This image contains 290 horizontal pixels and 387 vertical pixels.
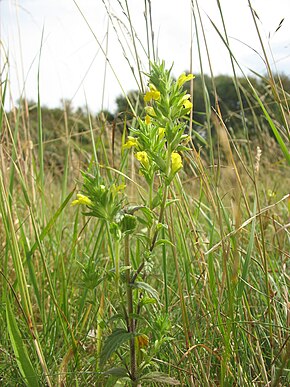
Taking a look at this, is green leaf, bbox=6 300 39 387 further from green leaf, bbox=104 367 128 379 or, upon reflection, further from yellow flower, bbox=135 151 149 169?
yellow flower, bbox=135 151 149 169

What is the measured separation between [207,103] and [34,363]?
2.56ft

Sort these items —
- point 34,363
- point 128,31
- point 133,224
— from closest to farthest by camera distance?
1. point 133,224
2. point 34,363
3. point 128,31

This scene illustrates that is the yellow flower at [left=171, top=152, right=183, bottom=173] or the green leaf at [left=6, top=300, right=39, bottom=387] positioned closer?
the yellow flower at [left=171, top=152, right=183, bottom=173]

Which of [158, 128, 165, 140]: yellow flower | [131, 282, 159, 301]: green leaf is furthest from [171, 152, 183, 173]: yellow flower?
[131, 282, 159, 301]: green leaf

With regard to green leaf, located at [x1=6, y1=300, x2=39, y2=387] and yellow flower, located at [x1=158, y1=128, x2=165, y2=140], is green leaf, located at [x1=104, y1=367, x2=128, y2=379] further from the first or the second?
yellow flower, located at [x1=158, y1=128, x2=165, y2=140]

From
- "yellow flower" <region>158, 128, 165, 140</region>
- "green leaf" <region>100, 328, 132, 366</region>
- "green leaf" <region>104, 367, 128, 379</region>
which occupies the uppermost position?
"yellow flower" <region>158, 128, 165, 140</region>

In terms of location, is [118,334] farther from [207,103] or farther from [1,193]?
[207,103]

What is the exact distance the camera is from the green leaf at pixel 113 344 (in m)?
0.87

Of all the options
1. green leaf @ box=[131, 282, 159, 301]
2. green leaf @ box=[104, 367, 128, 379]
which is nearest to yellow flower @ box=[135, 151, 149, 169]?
green leaf @ box=[131, 282, 159, 301]

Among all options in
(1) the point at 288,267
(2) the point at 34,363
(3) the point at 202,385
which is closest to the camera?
(3) the point at 202,385

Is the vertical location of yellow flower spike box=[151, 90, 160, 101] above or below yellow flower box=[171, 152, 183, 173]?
above

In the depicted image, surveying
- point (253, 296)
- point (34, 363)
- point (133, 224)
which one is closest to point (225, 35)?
point (133, 224)

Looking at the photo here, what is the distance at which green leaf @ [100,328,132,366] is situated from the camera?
87 cm

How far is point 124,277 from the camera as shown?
38.1 inches
